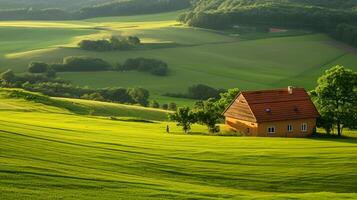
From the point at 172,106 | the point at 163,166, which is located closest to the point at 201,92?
the point at 172,106

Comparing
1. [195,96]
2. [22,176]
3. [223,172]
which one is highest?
[22,176]

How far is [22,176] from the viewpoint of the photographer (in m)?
27.5

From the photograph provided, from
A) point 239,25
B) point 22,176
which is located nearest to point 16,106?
point 22,176

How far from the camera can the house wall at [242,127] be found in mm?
58669

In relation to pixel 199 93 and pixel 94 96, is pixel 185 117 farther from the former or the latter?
pixel 199 93

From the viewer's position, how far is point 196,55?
445 ft

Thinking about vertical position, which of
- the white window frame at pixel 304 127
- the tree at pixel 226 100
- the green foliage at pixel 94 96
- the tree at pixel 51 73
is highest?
the tree at pixel 226 100

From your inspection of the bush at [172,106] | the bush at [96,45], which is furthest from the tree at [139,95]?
the bush at [96,45]

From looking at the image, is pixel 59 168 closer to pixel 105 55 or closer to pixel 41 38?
pixel 105 55

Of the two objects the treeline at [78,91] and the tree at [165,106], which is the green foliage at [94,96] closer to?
the treeline at [78,91]

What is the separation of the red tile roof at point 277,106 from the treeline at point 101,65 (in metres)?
57.2

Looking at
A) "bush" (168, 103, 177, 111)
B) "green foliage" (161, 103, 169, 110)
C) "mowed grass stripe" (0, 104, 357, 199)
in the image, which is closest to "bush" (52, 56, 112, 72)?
"green foliage" (161, 103, 169, 110)

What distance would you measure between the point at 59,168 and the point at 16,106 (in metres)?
37.7

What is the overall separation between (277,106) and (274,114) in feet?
4.11
